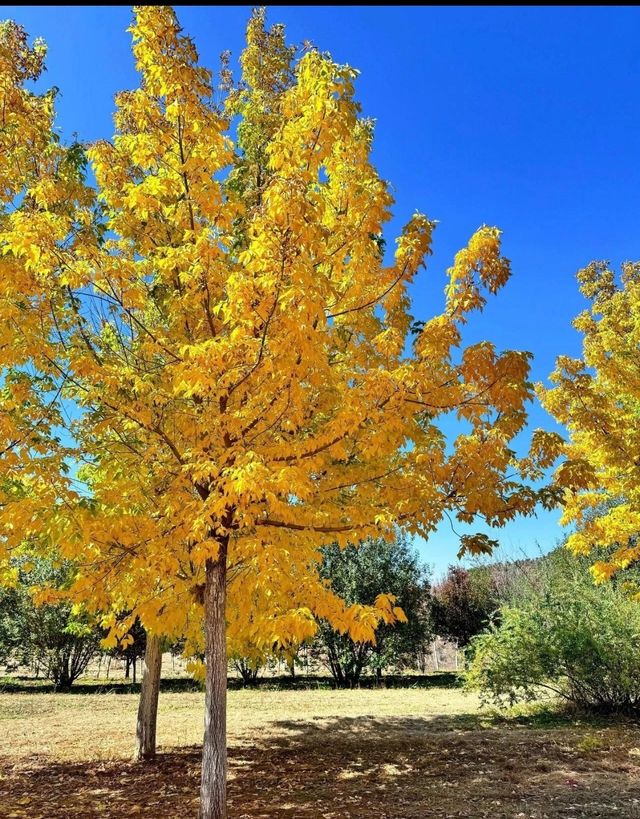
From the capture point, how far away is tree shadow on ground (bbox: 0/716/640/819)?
563cm

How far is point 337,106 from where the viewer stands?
489 centimetres

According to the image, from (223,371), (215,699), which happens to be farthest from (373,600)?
(223,371)

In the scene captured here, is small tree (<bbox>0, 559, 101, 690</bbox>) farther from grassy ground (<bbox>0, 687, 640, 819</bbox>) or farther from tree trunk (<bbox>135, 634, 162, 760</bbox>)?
tree trunk (<bbox>135, 634, 162, 760</bbox>)

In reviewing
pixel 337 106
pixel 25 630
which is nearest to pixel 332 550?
pixel 25 630

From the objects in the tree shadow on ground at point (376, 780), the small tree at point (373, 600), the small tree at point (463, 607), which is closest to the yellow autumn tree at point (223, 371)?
the tree shadow on ground at point (376, 780)

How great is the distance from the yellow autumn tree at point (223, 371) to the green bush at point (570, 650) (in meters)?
7.01

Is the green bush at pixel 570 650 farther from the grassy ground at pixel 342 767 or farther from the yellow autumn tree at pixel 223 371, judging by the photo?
the yellow autumn tree at pixel 223 371

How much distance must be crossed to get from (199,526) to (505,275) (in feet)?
11.5

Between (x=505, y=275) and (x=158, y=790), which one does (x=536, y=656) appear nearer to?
(x=158, y=790)

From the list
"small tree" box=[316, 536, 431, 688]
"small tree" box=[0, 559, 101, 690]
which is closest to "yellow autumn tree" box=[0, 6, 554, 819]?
"small tree" box=[0, 559, 101, 690]

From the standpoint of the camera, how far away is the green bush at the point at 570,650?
34.2 ft

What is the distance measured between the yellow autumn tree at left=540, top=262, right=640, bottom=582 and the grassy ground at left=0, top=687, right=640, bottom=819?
3.28m

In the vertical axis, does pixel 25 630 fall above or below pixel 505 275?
below

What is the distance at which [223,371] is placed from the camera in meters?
4.77
